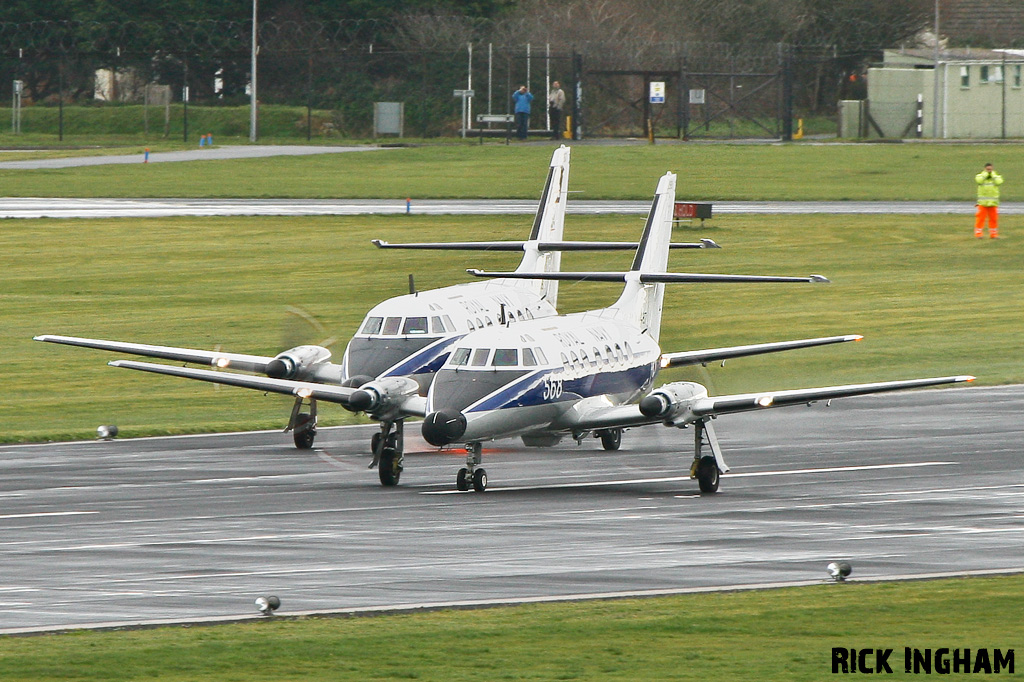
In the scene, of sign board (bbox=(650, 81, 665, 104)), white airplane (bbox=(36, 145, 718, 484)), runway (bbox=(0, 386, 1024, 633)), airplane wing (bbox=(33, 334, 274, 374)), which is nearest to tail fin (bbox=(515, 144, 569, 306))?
white airplane (bbox=(36, 145, 718, 484))

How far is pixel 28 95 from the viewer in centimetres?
10625

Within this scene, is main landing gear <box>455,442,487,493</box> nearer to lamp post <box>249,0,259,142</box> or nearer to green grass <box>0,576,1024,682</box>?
green grass <box>0,576,1024,682</box>

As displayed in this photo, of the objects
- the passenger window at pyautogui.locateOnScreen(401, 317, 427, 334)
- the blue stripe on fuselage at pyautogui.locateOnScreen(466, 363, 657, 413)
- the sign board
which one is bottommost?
the blue stripe on fuselage at pyautogui.locateOnScreen(466, 363, 657, 413)

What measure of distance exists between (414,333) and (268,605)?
48.9 feet

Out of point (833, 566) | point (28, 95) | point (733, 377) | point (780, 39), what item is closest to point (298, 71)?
point (28, 95)

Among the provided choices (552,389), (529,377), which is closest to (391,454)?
(529,377)

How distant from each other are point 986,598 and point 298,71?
84.6 metres

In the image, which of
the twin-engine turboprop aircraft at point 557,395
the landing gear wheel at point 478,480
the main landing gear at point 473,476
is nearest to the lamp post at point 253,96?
the twin-engine turboprop aircraft at point 557,395

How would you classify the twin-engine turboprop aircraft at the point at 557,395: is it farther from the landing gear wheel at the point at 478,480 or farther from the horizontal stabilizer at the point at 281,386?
the horizontal stabilizer at the point at 281,386

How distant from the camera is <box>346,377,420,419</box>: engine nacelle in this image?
1138 inches

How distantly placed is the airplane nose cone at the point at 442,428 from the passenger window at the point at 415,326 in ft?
18.5

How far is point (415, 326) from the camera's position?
32.4 m

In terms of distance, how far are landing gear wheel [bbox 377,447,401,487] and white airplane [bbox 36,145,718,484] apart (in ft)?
0.06

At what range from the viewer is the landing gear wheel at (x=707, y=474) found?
2786 cm
